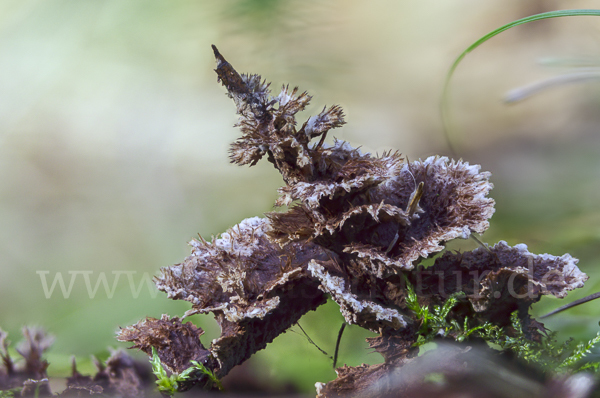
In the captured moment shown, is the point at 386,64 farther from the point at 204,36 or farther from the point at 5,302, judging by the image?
the point at 5,302

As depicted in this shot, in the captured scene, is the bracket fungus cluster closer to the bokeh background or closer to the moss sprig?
the moss sprig

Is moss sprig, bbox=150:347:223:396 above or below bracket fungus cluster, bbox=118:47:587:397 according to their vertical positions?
below

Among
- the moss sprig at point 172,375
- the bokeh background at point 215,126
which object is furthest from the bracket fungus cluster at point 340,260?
the bokeh background at point 215,126

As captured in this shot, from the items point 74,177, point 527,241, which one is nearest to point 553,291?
point 527,241

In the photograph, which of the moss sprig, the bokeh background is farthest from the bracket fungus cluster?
the bokeh background

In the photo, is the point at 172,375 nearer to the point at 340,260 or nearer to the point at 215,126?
the point at 340,260

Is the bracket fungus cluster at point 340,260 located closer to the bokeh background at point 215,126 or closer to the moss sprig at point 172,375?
the moss sprig at point 172,375

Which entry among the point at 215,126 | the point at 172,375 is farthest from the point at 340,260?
the point at 215,126

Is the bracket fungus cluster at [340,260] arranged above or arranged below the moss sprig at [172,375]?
above
